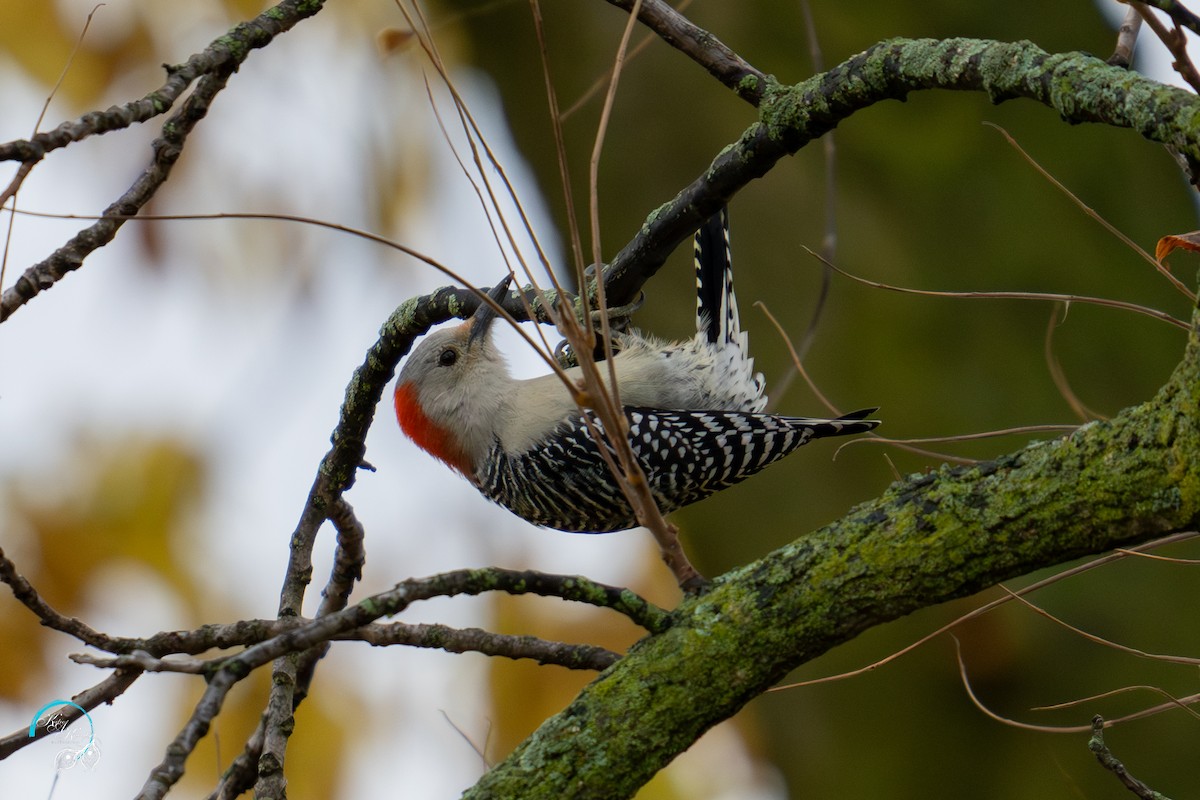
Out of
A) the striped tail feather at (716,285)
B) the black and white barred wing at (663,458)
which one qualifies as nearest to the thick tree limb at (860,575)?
the black and white barred wing at (663,458)

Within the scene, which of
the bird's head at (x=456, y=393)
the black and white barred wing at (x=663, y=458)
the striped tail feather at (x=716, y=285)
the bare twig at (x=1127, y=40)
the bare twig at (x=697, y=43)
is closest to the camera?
the bare twig at (x=1127, y=40)

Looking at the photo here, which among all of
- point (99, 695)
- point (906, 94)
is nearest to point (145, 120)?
point (99, 695)

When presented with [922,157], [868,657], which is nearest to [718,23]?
[922,157]

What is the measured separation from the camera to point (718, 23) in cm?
454

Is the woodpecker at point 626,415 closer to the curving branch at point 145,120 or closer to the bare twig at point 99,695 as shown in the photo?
the curving branch at point 145,120

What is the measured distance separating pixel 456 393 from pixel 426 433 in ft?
0.64

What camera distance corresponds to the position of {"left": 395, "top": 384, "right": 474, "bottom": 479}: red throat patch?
13.1 feet

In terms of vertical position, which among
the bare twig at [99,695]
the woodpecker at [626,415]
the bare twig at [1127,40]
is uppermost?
the woodpecker at [626,415]

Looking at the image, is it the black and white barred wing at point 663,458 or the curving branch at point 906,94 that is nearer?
the curving branch at point 906,94

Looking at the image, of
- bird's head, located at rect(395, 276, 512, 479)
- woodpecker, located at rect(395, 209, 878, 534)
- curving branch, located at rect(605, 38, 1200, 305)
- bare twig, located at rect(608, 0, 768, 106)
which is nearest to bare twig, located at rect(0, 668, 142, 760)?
curving branch, located at rect(605, 38, 1200, 305)

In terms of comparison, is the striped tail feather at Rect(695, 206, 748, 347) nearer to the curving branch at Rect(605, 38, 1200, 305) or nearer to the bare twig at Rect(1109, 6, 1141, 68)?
the curving branch at Rect(605, 38, 1200, 305)

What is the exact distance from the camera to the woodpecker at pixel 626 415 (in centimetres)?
333

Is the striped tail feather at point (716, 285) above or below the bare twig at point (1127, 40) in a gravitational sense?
above

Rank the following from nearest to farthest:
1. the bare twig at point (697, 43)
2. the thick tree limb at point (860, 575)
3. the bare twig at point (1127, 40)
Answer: the thick tree limb at point (860, 575) → the bare twig at point (1127, 40) → the bare twig at point (697, 43)
